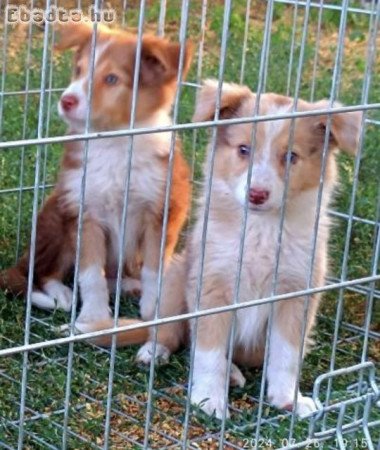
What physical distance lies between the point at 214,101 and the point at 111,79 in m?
0.72

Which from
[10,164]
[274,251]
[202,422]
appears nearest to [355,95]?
[10,164]

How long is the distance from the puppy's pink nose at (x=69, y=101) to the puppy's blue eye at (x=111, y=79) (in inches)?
6.4

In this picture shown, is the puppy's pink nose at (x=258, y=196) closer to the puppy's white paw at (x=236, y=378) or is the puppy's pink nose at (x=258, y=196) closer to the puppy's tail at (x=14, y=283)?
the puppy's white paw at (x=236, y=378)


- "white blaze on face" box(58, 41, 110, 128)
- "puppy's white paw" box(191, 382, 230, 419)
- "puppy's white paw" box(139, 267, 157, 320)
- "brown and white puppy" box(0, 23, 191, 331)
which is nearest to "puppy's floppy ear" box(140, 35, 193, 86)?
"brown and white puppy" box(0, 23, 191, 331)

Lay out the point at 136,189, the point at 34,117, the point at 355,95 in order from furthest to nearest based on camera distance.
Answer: the point at 355,95, the point at 34,117, the point at 136,189

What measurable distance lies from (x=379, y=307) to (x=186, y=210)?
77 cm

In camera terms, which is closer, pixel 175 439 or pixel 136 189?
pixel 175 439

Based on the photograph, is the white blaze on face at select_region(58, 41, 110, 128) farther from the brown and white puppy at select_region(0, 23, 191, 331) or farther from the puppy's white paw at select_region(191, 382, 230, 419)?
the puppy's white paw at select_region(191, 382, 230, 419)

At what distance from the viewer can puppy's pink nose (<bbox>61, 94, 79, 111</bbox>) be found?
11.7ft

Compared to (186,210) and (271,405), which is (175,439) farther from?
(186,210)

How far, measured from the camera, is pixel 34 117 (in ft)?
18.3

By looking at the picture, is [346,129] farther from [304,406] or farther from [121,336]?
[121,336]

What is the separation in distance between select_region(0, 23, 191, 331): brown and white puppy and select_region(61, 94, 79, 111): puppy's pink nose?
3 centimetres

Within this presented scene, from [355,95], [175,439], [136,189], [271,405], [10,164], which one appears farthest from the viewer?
[355,95]
